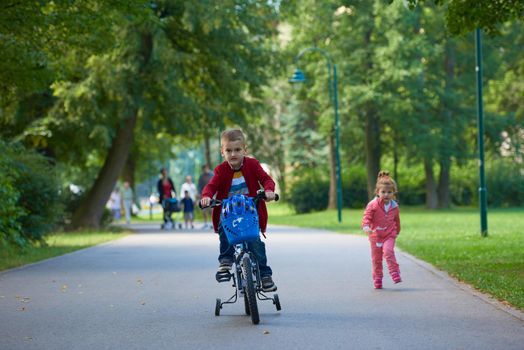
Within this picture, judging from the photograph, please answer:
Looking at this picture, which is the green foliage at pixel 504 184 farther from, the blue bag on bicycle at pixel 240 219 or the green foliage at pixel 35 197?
the blue bag on bicycle at pixel 240 219

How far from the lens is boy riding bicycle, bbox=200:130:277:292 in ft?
32.2

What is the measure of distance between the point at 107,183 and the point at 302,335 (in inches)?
1065

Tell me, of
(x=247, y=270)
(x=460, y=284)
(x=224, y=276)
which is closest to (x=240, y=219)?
(x=247, y=270)

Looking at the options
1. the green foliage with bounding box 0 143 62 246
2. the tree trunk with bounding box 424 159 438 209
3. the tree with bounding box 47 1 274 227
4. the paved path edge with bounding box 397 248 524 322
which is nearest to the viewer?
the paved path edge with bounding box 397 248 524 322

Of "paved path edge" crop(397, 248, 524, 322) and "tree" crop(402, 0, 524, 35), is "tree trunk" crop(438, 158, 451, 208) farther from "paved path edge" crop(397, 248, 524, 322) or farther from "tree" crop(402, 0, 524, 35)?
"tree" crop(402, 0, 524, 35)

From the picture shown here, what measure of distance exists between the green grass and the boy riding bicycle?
24.6 feet

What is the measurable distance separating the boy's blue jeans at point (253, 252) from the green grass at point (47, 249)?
7.44 m

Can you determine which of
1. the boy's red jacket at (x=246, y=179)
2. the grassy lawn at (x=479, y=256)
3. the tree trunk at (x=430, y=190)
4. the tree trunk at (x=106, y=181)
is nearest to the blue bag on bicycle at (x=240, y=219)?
the boy's red jacket at (x=246, y=179)

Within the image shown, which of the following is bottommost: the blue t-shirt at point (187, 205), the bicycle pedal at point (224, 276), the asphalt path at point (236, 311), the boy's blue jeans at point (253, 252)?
the asphalt path at point (236, 311)

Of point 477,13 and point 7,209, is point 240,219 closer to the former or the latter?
point 477,13

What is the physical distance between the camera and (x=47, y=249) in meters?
22.7

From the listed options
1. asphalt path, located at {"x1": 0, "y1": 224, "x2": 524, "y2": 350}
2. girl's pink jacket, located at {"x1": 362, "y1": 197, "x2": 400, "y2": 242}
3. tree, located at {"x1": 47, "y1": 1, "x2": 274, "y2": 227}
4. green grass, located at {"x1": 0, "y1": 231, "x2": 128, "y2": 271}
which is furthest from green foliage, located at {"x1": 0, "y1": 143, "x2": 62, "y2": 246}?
girl's pink jacket, located at {"x1": 362, "y1": 197, "x2": 400, "y2": 242}

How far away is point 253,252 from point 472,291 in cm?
332

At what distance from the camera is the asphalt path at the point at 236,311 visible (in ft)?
28.2
